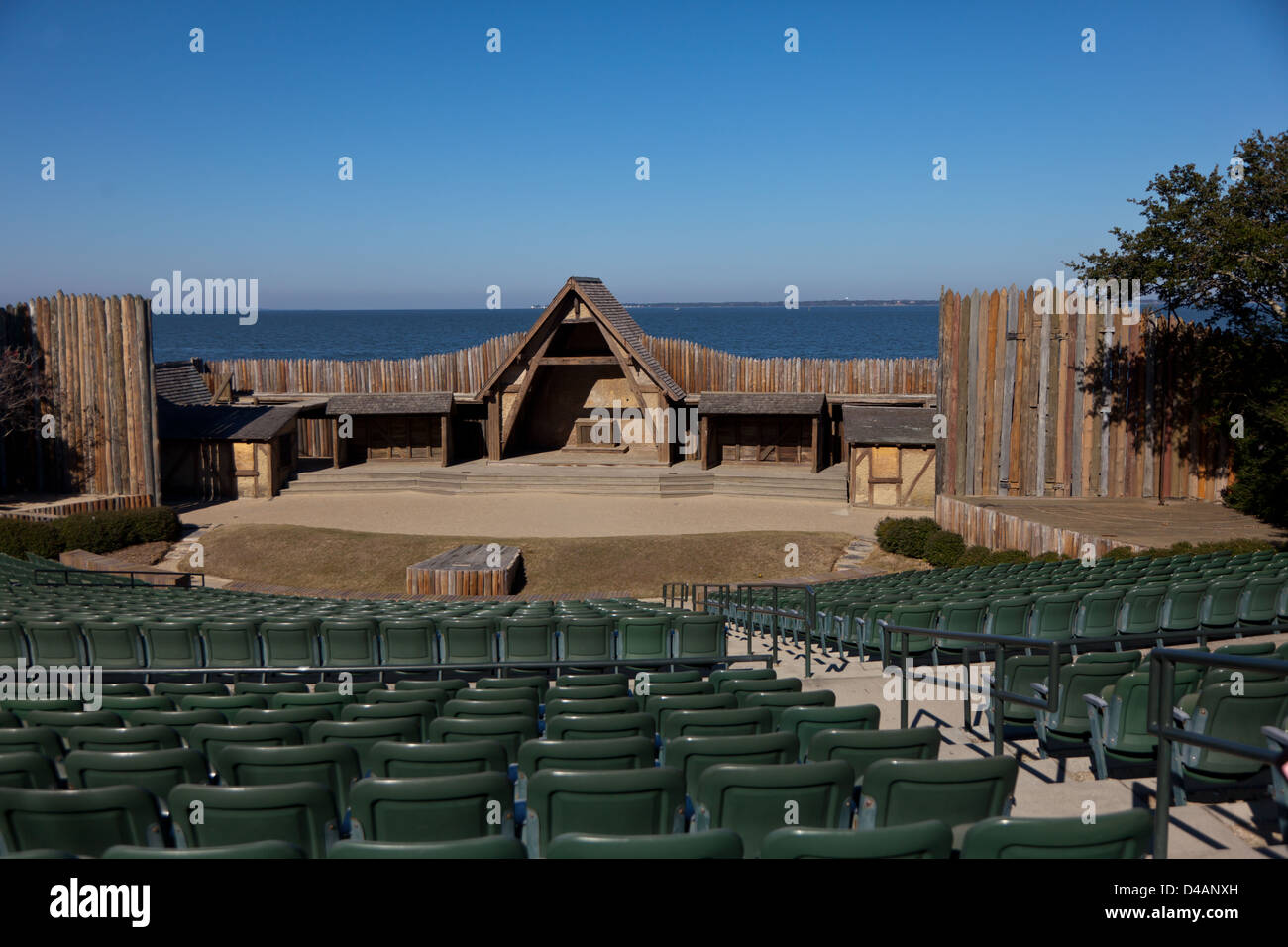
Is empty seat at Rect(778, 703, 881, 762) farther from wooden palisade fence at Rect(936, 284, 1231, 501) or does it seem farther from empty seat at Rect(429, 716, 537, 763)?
wooden palisade fence at Rect(936, 284, 1231, 501)

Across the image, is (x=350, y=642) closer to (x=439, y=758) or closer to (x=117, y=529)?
(x=439, y=758)

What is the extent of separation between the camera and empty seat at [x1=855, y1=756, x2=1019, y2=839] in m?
4.61

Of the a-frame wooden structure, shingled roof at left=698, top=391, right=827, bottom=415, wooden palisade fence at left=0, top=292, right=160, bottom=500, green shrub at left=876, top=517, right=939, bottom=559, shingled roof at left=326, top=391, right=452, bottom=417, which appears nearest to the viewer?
green shrub at left=876, top=517, right=939, bottom=559

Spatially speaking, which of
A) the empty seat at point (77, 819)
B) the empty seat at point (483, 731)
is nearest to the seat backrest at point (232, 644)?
the empty seat at point (483, 731)

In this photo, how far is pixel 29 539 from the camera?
78.8ft

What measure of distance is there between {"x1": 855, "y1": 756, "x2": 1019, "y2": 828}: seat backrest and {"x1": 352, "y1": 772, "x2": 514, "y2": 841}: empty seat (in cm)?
179

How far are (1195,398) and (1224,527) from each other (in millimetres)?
4823

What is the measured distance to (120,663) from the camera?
10320 mm

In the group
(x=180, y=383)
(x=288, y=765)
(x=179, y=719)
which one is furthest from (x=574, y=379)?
(x=288, y=765)

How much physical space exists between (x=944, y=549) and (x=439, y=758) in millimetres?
19532

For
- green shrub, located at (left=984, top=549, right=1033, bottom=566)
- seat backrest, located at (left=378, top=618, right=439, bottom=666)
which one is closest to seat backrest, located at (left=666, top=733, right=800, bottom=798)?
seat backrest, located at (left=378, top=618, right=439, bottom=666)

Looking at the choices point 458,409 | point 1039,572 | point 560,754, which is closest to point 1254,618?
point 1039,572

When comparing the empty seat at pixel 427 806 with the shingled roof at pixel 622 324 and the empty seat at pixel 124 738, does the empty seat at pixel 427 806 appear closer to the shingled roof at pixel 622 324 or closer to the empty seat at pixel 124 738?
the empty seat at pixel 124 738
